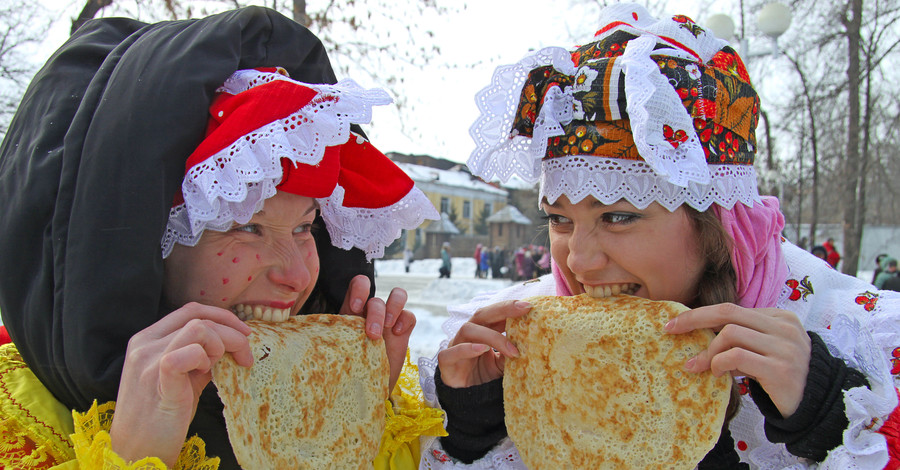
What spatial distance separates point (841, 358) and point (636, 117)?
78cm

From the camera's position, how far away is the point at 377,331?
5.69 ft

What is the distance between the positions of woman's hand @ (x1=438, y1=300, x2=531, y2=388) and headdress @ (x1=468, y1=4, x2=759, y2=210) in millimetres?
381

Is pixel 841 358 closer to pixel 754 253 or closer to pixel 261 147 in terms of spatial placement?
pixel 754 253

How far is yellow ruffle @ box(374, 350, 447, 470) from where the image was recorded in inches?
71.4

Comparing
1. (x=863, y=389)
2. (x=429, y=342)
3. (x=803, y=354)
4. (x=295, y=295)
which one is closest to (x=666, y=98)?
(x=803, y=354)

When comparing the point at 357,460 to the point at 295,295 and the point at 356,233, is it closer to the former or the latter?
the point at 295,295

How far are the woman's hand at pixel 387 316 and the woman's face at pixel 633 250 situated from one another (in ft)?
1.79

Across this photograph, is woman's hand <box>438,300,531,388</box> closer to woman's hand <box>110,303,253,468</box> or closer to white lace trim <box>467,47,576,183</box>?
white lace trim <box>467,47,576,183</box>

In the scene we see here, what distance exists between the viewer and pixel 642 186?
→ 166cm

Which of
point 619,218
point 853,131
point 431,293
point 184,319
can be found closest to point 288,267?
point 184,319

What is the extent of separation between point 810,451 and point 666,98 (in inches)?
37.3

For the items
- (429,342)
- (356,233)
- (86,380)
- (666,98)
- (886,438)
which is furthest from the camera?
(429,342)

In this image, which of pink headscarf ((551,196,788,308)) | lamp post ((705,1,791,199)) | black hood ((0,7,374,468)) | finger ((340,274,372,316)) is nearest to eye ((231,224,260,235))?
black hood ((0,7,374,468))

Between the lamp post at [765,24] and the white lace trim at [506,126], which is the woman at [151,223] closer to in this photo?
the white lace trim at [506,126]
